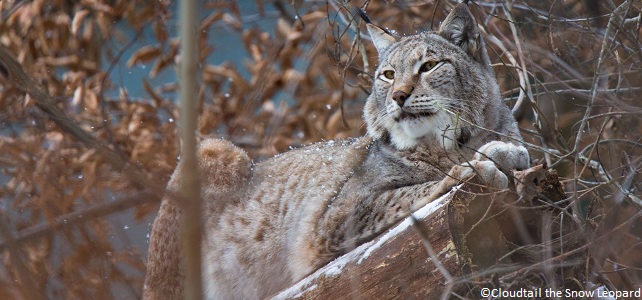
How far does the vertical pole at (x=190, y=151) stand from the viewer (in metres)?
1.67

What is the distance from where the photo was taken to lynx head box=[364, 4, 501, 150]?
4.34 meters

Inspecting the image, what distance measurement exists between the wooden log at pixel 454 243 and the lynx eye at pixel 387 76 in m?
1.28

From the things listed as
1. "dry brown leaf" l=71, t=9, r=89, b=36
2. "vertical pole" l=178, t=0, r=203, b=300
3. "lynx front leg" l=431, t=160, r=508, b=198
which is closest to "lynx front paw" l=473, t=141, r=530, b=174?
"lynx front leg" l=431, t=160, r=508, b=198

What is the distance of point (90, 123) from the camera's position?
7.72 metres

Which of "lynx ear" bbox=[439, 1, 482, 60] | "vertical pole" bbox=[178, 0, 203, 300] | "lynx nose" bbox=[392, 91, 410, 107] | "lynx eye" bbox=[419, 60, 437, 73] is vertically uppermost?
"vertical pole" bbox=[178, 0, 203, 300]

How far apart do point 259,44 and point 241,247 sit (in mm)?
3779

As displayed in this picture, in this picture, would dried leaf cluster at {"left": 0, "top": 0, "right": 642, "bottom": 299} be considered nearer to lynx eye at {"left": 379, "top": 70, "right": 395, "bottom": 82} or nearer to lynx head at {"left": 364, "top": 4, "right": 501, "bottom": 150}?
lynx eye at {"left": 379, "top": 70, "right": 395, "bottom": 82}

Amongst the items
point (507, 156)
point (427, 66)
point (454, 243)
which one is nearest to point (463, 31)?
point (427, 66)

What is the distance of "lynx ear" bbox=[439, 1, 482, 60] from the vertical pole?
305 centimetres

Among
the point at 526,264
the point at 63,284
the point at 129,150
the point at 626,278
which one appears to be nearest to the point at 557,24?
the point at 626,278

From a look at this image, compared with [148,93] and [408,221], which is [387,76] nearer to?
[408,221]

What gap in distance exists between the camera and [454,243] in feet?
10.9

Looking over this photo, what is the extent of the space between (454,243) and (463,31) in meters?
1.69

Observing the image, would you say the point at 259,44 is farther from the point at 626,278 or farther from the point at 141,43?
the point at 626,278
